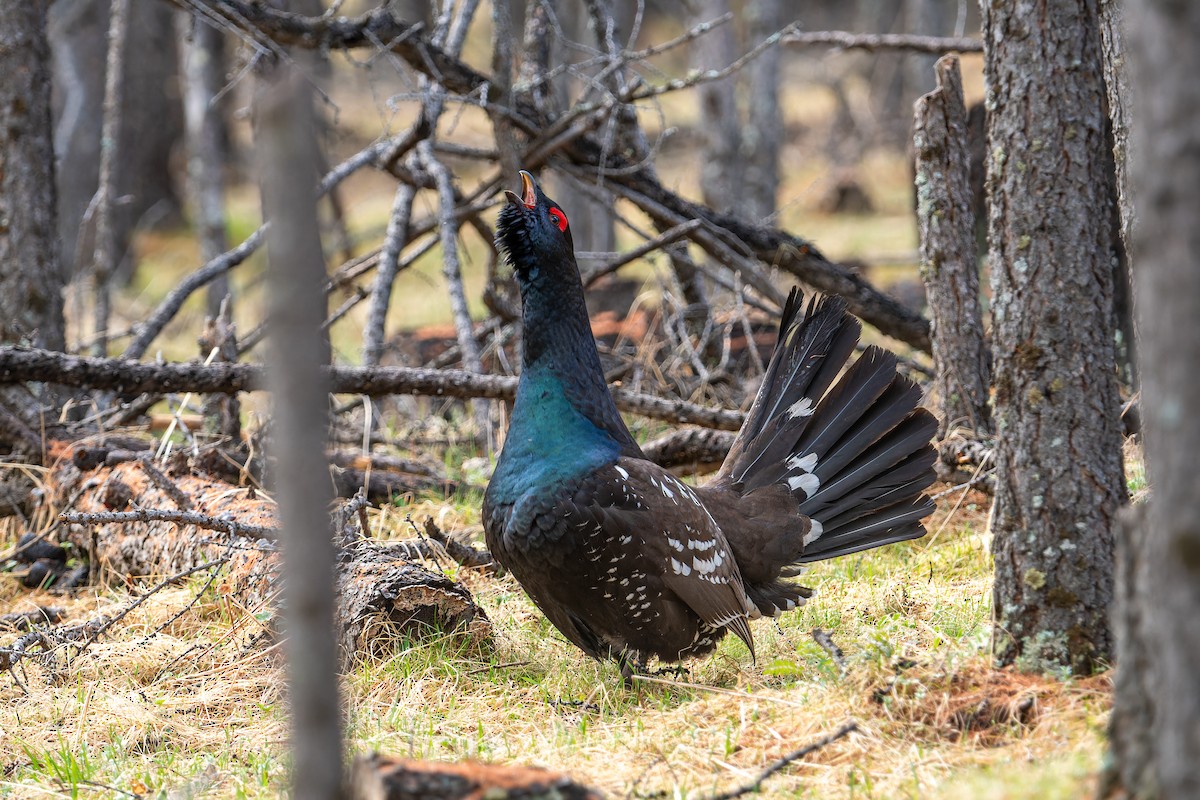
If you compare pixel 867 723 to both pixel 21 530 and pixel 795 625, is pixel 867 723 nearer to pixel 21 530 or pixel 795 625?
pixel 795 625

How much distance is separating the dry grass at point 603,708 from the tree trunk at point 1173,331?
1.94 ft

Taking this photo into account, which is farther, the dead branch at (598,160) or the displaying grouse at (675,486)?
the dead branch at (598,160)

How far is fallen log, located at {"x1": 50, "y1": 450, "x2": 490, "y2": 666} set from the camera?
4.00m

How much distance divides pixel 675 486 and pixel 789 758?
150cm

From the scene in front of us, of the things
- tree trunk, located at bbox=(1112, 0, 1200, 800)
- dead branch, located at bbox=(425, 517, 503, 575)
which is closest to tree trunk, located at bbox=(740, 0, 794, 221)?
dead branch, located at bbox=(425, 517, 503, 575)

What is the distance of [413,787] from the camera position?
2.23m

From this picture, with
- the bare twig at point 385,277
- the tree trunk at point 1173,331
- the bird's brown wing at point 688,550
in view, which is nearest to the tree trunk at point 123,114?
the bare twig at point 385,277

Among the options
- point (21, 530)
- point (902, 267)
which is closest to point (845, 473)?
point (21, 530)

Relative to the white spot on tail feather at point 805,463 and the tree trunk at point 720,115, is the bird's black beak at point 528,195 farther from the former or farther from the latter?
the tree trunk at point 720,115

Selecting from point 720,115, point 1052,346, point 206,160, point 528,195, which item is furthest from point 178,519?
point 720,115

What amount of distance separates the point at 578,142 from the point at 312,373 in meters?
5.11

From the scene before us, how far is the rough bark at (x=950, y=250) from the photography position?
16.9ft

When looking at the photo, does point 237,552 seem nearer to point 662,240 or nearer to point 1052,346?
point 662,240

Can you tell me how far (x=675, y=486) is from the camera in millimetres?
4129
